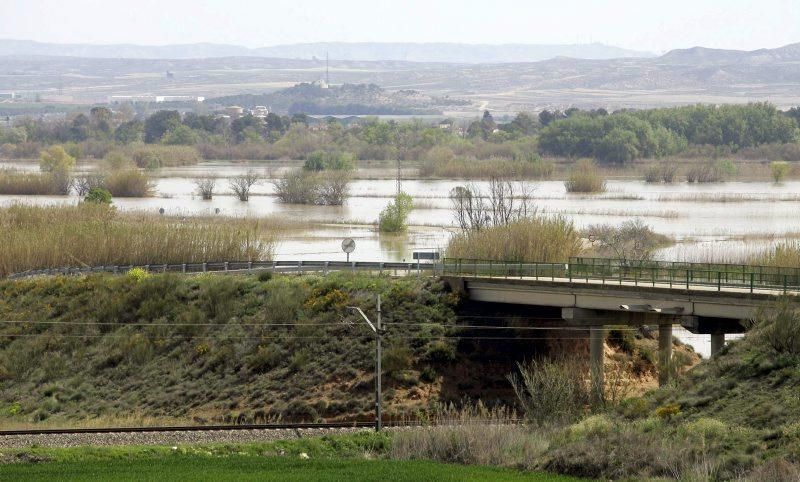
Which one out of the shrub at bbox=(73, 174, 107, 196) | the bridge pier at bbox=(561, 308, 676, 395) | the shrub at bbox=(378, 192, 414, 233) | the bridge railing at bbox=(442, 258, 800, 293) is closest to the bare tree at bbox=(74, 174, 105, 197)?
the shrub at bbox=(73, 174, 107, 196)

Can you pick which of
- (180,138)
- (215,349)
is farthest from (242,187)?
(180,138)

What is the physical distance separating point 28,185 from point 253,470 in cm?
9382

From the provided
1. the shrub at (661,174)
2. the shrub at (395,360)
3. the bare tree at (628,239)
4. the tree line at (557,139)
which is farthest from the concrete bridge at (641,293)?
the tree line at (557,139)

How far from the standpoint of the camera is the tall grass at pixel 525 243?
171ft

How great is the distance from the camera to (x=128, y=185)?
115m

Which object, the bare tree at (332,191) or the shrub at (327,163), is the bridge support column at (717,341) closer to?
the bare tree at (332,191)

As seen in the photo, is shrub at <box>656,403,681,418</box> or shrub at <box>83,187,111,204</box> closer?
shrub at <box>656,403,681,418</box>

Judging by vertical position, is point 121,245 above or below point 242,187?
above

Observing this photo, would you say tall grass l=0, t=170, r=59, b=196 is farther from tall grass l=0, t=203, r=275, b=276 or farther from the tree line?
tall grass l=0, t=203, r=275, b=276

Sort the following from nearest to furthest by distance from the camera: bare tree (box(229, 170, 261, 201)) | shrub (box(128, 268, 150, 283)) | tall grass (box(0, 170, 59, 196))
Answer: shrub (box(128, 268, 150, 283)), bare tree (box(229, 170, 261, 201)), tall grass (box(0, 170, 59, 196))

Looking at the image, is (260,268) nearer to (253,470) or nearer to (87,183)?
(253,470)

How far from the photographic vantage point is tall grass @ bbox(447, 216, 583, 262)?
5209cm

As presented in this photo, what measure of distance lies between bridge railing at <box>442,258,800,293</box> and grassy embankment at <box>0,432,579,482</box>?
10.7 metres

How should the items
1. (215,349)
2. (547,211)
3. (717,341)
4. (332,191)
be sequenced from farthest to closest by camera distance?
(332,191) → (547,211) → (215,349) → (717,341)
